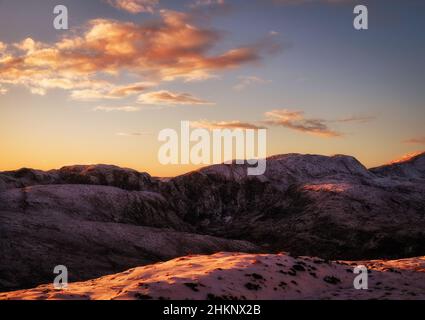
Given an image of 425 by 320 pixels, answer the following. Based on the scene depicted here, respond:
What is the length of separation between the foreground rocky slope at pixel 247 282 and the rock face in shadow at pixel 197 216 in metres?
20.9

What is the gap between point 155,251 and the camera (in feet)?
208

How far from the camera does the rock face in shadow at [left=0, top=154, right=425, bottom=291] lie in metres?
56.1

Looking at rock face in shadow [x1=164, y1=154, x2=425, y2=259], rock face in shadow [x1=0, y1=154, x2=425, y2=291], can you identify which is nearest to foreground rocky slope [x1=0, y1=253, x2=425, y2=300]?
rock face in shadow [x1=0, y1=154, x2=425, y2=291]

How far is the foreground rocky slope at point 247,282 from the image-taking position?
24.0 metres

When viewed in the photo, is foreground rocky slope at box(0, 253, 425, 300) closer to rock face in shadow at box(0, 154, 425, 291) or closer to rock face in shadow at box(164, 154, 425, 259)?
rock face in shadow at box(0, 154, 425, 291)

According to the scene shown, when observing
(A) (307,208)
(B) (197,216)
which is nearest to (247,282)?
(A) (307,208)

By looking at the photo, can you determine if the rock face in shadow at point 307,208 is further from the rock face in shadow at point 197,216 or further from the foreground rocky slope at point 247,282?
the foreground rocky slope at point 247,282

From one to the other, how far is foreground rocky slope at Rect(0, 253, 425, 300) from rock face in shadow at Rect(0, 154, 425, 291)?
20.9m

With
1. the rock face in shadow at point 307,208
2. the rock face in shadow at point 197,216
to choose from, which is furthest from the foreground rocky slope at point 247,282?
the rock face in shadow at point 307,208

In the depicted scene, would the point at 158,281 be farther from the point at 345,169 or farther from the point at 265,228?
the point at 345,169

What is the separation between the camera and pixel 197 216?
105 metres

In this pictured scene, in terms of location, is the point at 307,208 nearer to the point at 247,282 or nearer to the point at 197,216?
the point at 197,216
